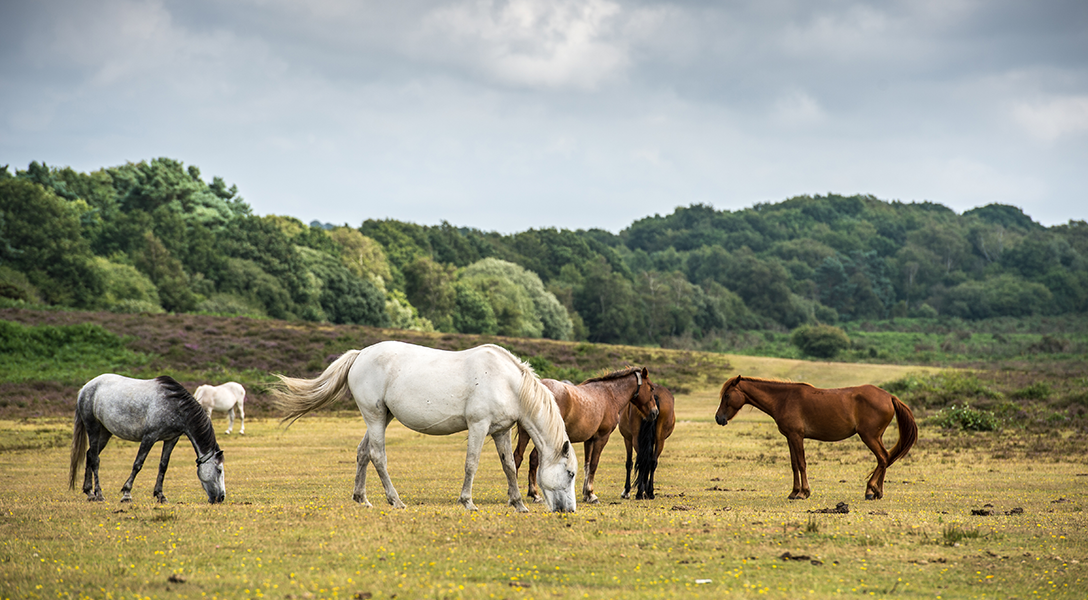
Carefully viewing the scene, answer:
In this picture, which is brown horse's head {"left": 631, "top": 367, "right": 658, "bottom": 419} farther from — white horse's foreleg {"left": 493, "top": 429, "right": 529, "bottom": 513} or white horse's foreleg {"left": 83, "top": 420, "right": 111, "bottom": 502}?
white horse's foreleg {"left": 83, "top": 420, "right": 111, "bottom": 502}

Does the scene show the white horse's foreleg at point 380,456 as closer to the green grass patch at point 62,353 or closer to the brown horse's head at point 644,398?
the brown horse's head at point 644,398

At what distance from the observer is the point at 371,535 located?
8914mm

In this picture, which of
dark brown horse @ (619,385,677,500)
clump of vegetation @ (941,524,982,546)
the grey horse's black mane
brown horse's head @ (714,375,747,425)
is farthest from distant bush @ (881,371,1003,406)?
the grey horse's black mane

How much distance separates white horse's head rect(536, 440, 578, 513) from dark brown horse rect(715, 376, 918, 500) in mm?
3969

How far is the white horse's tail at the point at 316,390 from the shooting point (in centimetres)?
1212

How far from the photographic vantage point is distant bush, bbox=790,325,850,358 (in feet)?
230

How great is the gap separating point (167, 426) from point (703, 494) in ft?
30.1

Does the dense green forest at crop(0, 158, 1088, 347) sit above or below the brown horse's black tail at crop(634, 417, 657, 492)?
above

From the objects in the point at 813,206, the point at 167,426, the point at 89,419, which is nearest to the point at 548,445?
the point at 167,426

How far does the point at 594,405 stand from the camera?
43.7 feet

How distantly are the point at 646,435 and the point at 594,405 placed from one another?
1.19 meters

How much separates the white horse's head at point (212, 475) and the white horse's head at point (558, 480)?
5.12 m

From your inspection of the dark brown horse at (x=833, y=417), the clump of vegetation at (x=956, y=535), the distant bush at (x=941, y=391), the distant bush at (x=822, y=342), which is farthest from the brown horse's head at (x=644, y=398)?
the distant bush at (x=822, y=342)

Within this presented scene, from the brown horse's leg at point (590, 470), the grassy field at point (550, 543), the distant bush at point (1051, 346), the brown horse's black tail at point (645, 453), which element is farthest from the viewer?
the distant bush at point (1051, 346)
